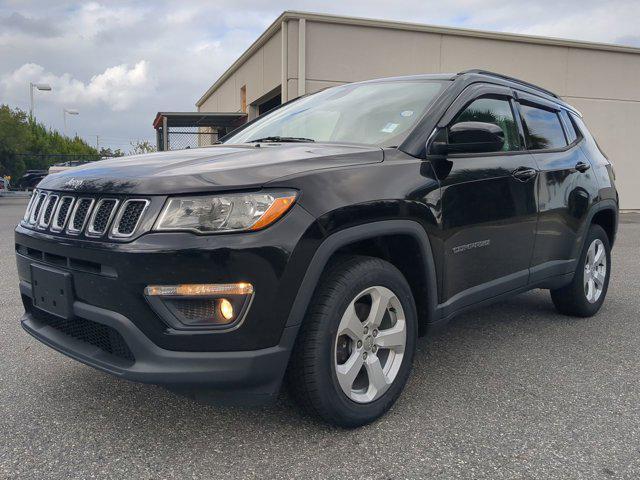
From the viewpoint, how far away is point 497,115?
3615mm

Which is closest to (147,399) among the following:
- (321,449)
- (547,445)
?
(321,449)

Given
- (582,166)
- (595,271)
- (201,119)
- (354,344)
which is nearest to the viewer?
(354,344)

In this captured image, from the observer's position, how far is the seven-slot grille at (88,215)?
221cm

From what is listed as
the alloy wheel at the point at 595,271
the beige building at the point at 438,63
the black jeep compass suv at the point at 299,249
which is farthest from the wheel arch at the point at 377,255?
the beige building at the point at 438,63

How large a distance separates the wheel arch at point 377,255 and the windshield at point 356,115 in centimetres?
50

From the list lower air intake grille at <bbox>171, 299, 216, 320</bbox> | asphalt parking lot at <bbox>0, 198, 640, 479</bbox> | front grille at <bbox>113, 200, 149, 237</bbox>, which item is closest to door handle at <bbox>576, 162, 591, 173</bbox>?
asphalt parking lot at <bbox>0, 198, 640, 479</bbox>

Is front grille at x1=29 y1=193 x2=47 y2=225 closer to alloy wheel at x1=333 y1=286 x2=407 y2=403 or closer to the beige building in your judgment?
alloy wheel at x1=333 y1=286 x2=407 y2=403

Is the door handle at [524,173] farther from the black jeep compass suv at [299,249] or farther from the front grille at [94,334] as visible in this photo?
the front grille at [94,334]

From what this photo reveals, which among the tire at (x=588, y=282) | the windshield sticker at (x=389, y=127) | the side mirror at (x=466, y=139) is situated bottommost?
the tire at (x=588, y=282)

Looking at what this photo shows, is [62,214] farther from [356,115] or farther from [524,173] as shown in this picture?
[524,173]

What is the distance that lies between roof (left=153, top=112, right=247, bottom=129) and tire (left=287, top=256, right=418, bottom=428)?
1495 centimetres

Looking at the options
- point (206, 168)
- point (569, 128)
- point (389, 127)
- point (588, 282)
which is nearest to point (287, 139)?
point (389, 127)

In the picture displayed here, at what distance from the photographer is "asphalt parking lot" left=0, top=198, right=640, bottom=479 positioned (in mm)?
2281

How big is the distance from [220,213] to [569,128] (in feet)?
11.1
